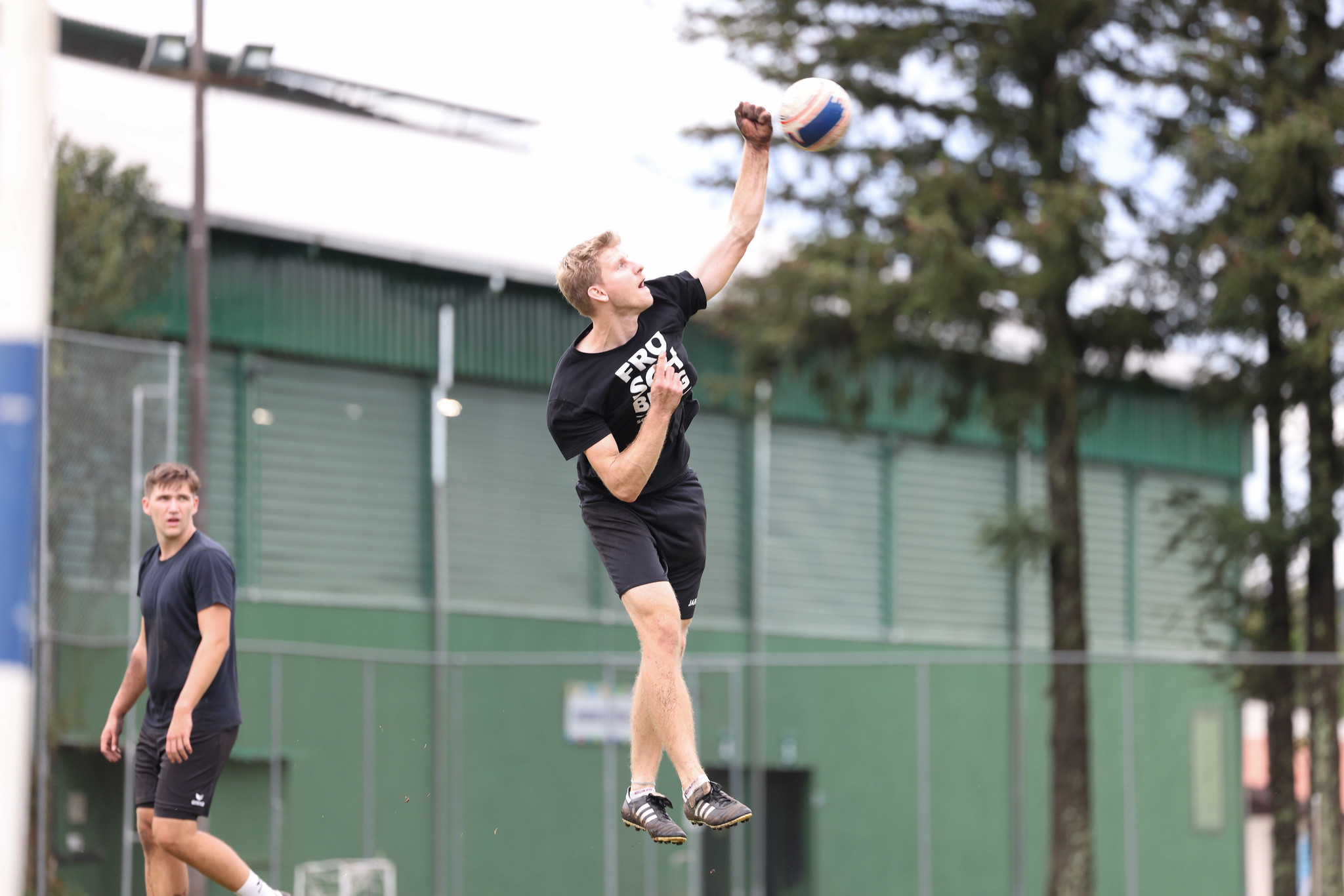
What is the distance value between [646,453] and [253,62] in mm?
10231

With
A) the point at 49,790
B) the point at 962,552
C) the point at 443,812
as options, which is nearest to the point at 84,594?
the point at 49,790

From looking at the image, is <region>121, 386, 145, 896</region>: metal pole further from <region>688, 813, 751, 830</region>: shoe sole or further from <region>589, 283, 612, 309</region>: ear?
<region>688, 813, 751, 830</region>: shoe sole

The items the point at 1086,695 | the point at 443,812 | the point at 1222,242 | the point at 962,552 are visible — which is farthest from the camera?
the point at 962,552

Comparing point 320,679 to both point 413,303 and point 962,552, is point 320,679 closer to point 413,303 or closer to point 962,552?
point 413,303

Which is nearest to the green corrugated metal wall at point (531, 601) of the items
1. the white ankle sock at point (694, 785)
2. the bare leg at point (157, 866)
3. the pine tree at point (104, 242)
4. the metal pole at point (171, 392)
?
the pine tree at point (104, 242)

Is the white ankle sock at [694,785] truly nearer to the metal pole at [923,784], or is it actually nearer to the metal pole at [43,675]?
the metal pole at [43,675]

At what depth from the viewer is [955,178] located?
661 inches

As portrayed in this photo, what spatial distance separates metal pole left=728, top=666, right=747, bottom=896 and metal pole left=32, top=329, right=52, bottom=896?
8698 millimetres

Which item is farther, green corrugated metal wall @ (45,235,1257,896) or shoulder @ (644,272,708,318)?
green corrugated metal wall @ (45,235,1257,896)

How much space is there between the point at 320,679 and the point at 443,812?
238 centimetres

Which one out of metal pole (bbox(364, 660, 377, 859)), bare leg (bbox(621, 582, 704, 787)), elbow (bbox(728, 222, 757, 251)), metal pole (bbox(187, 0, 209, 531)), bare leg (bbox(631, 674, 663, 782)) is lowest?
metal pole (bbox(364, 660, 377, 859))

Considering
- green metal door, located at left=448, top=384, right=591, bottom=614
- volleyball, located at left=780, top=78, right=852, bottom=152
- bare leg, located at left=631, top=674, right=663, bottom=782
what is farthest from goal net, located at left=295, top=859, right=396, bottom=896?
volleyball, located at left=780, top=78, right=852, bottom=152

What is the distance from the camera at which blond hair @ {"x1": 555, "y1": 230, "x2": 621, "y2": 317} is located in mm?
6793

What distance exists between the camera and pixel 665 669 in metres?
6.87
